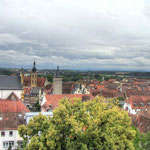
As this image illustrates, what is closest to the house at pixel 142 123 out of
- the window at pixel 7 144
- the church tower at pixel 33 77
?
the window at pixel 7 144

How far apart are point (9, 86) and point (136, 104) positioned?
38804mm

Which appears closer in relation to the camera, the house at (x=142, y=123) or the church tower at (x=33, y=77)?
the house at (x=142, y=123)

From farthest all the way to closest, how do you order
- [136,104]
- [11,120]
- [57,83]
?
1. [57,83]
2. [136,104]
3. [11,120]

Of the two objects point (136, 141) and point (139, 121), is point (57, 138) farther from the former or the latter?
point (139, 121)

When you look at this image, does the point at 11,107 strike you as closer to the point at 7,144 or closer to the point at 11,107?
the point at 11,107

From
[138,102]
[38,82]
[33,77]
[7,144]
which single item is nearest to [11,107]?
[7,144]

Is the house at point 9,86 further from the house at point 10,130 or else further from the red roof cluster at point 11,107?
the house at point 10,130

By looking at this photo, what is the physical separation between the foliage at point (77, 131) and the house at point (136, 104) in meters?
37.3

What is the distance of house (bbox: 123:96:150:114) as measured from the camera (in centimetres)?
5350

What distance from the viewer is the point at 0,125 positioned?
2873 centimetres

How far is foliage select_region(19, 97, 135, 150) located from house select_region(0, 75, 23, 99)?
37.1 m

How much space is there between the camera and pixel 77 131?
53.7 feet

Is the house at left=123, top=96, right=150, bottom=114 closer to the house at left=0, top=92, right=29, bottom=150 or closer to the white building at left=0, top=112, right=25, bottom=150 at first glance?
the house at left=0, top=92, right=29, bottom=150

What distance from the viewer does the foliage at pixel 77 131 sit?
15.8m
